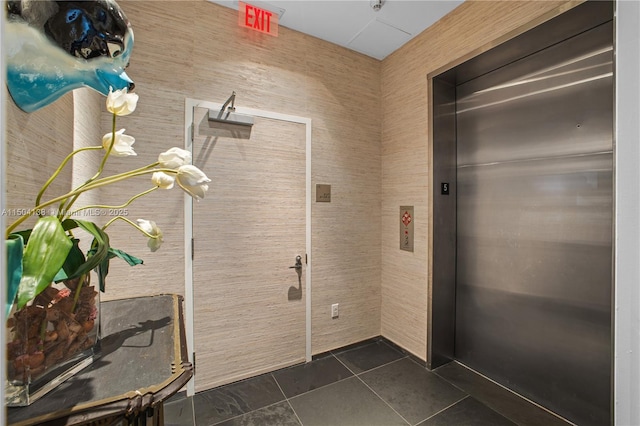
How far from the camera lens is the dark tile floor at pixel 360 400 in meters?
1.68

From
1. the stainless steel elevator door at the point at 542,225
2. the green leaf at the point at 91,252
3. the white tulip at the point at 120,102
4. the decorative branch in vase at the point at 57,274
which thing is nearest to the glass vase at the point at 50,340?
the decorative branch in vase at the point at 57,274

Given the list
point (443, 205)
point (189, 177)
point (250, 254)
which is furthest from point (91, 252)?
point (443, 205)

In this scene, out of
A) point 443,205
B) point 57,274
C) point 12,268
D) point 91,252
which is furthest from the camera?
point 443,205

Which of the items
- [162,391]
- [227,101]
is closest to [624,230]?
[162,391]

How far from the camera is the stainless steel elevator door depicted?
1547 mm

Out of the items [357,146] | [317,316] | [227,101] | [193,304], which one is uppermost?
[227,101]

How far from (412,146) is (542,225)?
1162 mm

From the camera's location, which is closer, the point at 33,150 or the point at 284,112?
the point at 33,150

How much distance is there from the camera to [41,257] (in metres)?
A: 0.50

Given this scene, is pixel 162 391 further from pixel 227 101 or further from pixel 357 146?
pixel 357 146

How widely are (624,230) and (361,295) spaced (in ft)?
7.50

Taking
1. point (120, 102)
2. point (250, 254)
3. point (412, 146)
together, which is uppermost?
point (412, 146)

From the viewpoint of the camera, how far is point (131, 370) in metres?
0.76

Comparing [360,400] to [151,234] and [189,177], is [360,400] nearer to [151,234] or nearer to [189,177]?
[151,234]
